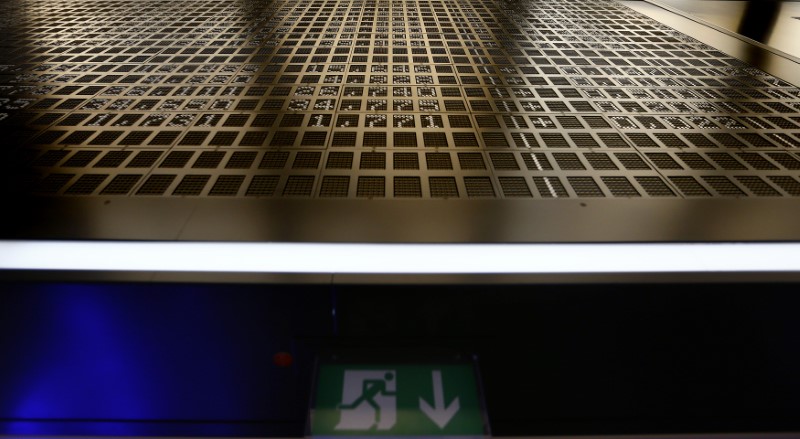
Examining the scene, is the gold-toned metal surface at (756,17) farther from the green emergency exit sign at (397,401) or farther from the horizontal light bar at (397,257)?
the green emergency exit sign at (397,401)

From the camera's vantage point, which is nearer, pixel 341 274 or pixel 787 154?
pixel 341 274

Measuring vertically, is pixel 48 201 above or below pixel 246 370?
above

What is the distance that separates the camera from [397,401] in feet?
5.75

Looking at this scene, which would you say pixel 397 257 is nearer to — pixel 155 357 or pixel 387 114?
pixel 155 357

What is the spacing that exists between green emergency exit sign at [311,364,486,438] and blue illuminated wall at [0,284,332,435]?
229 millimetres

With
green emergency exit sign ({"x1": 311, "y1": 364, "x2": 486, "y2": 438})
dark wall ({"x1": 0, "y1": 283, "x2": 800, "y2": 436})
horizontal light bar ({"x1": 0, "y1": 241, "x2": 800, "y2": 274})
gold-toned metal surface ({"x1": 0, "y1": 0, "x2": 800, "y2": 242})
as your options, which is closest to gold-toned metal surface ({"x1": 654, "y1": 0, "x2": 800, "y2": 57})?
gold-toned metal surface ({"x1": 0, "y1": 0, "x2": 800, "y2": 242})

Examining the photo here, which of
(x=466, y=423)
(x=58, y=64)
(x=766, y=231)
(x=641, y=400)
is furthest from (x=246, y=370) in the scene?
(x=58, y=64)

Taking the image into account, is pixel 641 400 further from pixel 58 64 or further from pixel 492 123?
pixel 58 64

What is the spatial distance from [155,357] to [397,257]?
1.09m

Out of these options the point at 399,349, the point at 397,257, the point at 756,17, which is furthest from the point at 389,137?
the point at 756,17

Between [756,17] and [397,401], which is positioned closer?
[397,401]

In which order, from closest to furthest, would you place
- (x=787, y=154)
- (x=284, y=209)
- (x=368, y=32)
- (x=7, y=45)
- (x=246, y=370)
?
(x=246, y=370) → (x=284, y=209) → (x=787, y=154) → (x=7, y=45) → (x=368, y=32)

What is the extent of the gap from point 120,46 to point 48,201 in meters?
2.97

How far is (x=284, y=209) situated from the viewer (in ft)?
7.07
